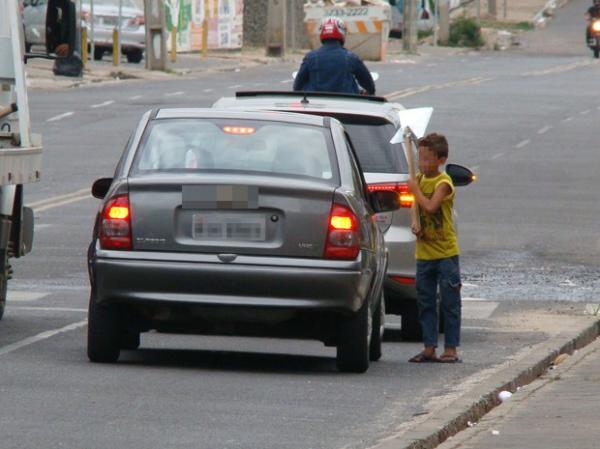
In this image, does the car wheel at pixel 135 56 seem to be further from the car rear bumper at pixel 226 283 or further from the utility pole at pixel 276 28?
the car rear bumper at pixel 226 283

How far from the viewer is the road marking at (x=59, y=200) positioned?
74.9ft

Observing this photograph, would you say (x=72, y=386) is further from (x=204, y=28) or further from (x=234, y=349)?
(x=204, y=28)

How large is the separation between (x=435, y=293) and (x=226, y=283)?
5.91 ft

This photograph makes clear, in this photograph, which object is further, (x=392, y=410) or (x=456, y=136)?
(x=456, y=136)

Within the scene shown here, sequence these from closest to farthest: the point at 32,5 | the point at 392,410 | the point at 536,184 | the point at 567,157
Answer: the point at 392,410
the point at 32,5
the point at 536,184
the point at 567,157

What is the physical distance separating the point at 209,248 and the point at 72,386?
1.07m

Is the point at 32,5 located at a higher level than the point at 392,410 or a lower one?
higher

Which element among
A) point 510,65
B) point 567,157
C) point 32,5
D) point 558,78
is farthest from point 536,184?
point 510,65

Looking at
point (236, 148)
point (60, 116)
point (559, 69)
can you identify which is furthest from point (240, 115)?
point (559, 69)

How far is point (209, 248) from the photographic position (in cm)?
1061

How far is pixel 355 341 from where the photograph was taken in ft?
36.4

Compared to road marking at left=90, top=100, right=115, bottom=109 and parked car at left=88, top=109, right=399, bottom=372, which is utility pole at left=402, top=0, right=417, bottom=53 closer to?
road marking at left=90, top=100, right=115, bottom=109

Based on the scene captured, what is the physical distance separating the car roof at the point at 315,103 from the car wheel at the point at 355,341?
234 cm

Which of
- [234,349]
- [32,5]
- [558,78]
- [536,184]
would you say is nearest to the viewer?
[234,349]
